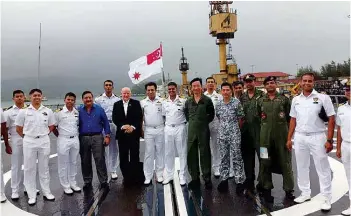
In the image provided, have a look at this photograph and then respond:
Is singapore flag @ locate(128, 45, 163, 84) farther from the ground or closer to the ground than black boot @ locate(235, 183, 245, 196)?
farther from the ground

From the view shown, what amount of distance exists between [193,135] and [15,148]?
309cm

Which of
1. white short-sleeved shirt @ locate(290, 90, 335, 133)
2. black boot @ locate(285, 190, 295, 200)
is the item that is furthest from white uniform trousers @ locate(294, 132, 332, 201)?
black boot @ locate(285, 190, 295, 200)

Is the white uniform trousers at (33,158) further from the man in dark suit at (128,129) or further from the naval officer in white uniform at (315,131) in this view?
the naval officer in white uniform at (315,131)

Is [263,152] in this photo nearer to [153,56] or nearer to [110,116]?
[110,116]

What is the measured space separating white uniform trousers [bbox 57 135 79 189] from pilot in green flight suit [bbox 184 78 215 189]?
2.06 meters

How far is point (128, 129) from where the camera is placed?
6074mm

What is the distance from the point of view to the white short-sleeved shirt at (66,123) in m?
5.74

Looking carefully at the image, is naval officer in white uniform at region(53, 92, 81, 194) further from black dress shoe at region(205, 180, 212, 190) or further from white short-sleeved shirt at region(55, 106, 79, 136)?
black dress shoe at region(205, 180, 212, 190)

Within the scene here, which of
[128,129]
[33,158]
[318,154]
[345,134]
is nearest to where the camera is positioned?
[345,134]

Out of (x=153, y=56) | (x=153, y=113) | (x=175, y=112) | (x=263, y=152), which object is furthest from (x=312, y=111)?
(x=153, y=56)

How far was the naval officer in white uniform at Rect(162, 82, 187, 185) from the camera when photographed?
19.5 ft

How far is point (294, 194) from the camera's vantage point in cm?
535

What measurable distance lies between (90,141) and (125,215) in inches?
69.9

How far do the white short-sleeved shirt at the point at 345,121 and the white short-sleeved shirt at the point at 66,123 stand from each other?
14.0 feet
